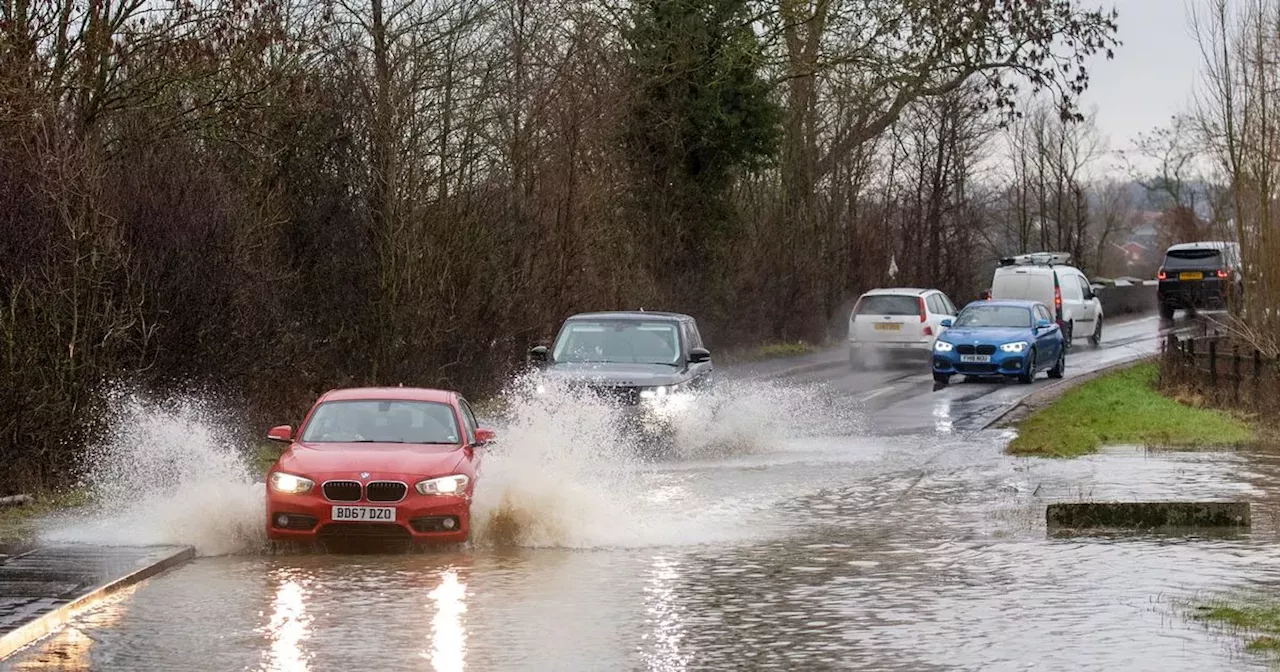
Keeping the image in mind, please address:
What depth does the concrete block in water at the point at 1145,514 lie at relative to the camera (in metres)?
16.8

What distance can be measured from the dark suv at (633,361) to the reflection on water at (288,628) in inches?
396

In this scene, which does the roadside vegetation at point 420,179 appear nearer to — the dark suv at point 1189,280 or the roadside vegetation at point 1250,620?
the dark suv at point 1189,280

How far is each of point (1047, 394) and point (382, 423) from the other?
1931cm

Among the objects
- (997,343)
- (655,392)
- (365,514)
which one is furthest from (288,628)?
(997,343)

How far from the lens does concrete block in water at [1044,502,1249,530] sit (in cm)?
1678

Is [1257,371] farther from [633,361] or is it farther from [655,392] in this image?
[655,392]

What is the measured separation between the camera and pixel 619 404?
23688mm

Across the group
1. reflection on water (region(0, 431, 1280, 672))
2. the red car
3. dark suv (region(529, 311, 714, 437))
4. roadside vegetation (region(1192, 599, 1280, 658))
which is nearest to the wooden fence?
→ dark suv (region(529, 311, 714, 437))

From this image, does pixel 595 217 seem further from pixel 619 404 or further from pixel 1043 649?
pixel 1043 649

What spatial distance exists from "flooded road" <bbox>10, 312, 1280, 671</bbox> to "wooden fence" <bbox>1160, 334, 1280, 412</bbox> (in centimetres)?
955

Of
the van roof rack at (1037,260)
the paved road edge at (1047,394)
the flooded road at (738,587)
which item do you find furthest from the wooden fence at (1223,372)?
the van roof rack at (1037,260)

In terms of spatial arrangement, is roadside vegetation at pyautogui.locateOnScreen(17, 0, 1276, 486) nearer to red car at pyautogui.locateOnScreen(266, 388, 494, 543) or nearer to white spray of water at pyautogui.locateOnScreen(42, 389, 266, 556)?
white spray of water at pyautogui.locateOnScreen(42, 389, 266, 556)

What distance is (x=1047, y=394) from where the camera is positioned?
34125 millimetres

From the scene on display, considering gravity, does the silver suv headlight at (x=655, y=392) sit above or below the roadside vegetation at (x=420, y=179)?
below
